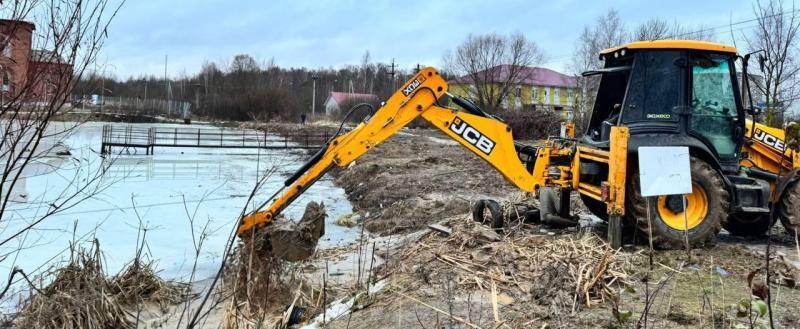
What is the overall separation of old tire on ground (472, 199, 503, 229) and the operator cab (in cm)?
143

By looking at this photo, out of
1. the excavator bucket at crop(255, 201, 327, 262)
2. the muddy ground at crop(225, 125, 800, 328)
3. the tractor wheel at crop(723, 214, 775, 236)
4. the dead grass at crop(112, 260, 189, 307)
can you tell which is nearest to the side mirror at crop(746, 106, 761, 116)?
the muddy ground at crop(225, 125, 800, 328)

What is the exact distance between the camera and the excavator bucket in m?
6.40

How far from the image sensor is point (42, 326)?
15.7ft

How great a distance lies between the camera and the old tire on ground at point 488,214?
7367 mm

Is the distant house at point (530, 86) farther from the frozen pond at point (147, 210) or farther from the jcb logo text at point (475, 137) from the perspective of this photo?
the jcb logo text at point (475, 137)

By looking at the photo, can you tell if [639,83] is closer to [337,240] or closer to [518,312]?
[518,312]

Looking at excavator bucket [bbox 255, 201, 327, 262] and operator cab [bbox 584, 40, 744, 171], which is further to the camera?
operator cab [bbox 584, 40, 744, 171]

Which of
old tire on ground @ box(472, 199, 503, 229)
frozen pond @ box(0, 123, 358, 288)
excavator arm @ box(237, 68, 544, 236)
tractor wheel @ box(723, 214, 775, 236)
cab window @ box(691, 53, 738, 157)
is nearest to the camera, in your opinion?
frozen pond @ box(0, 123, 358, 288)

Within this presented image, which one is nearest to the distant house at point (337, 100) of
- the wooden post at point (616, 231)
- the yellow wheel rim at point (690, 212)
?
A: the yellow wheel rim at point (690, 212)

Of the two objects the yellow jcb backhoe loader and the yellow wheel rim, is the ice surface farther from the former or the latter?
the yellow wheel rim

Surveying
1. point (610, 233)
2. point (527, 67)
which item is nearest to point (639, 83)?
point (610, 233)

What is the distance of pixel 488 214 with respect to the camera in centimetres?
831

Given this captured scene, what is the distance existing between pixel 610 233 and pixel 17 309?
217 inches

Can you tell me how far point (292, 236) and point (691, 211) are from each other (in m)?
4.22
